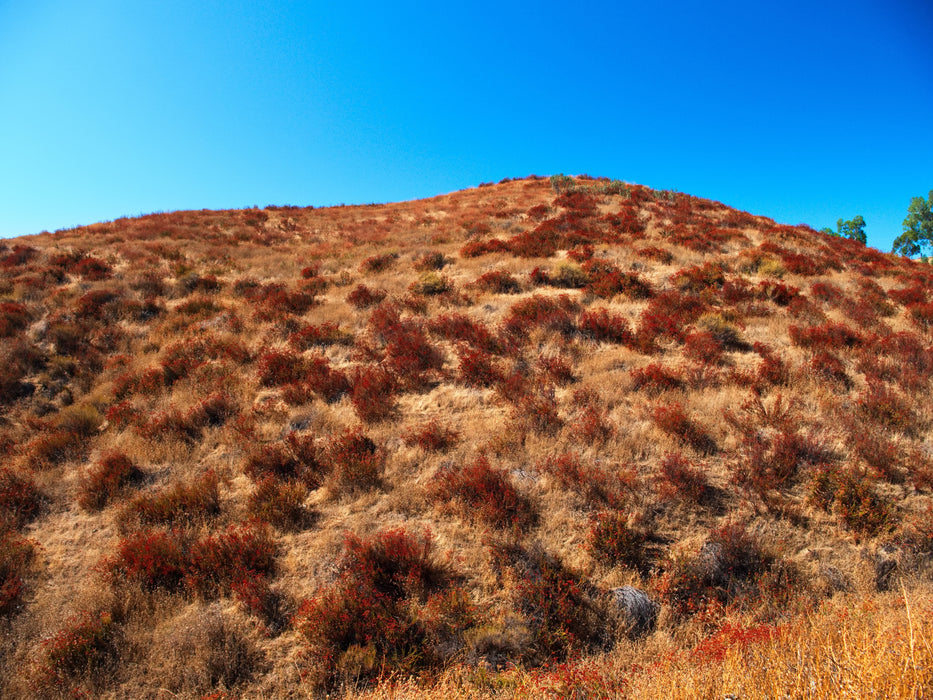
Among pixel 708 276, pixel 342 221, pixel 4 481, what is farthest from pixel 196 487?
pixel 342 221

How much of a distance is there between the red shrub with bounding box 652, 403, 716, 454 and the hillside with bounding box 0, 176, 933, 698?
0.05 metres

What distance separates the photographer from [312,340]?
424 inches

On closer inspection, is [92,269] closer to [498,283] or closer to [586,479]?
[498,283]

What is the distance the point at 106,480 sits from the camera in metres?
6.46

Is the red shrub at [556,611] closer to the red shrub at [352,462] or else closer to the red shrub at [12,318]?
the red shrub at [352,462]

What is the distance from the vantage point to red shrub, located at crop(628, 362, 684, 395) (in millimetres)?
8109

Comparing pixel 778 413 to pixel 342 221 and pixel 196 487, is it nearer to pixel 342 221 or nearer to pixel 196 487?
pixel 196 487

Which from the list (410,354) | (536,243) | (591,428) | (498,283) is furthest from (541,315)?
(536,243)

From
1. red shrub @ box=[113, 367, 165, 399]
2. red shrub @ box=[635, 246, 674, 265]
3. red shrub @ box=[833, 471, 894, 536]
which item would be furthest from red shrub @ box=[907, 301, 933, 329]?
red shrub @ box=[113, 367, 165, 399]

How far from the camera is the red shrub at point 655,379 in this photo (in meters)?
8.11

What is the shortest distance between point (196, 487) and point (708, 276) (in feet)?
49.8

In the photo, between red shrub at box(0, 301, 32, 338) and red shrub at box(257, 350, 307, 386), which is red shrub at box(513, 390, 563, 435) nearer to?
red shrub at box(257, 350, 307, 386)

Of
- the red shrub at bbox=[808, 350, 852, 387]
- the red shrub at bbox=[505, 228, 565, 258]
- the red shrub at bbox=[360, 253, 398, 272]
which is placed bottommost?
the red shrub at bbox=[808, 350, 852, 387]

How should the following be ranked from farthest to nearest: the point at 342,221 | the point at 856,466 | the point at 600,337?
the point at 342,221 → the point at 600,337 → the point at 856,466
